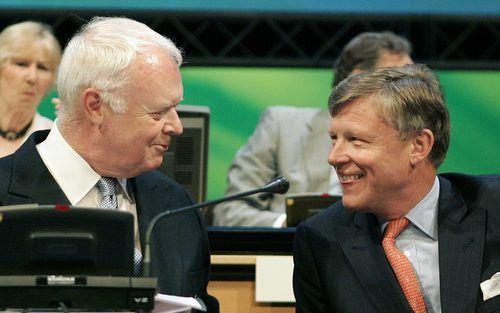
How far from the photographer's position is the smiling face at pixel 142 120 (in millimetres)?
3461

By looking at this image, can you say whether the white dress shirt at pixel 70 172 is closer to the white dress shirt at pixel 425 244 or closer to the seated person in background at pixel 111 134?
the seated person in background at pixel 111 134

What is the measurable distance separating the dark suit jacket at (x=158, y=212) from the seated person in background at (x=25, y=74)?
259 cm

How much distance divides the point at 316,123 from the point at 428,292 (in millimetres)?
2918

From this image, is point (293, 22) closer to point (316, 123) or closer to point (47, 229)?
point (316, 123)

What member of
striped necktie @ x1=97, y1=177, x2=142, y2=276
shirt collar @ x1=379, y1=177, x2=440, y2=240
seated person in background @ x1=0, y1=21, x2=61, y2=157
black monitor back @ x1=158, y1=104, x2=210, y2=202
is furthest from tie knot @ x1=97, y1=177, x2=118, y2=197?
seated person in background @ x1=0, y1=21, x2=61, y2=157

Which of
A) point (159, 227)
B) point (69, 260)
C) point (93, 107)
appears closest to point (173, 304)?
point (69, 260)

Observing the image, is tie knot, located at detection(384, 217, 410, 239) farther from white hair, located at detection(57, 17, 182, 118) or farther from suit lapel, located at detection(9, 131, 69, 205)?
suit lapel, located at detection(9, 131, 69, 205)

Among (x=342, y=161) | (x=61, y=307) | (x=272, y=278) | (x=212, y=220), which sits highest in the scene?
(x=342, y=161)

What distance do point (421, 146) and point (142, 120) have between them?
2.92 ft

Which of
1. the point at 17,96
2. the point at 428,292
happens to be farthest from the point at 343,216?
the point at 17,96

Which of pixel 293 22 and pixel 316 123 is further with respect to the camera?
pixel 293 22

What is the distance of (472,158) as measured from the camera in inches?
268

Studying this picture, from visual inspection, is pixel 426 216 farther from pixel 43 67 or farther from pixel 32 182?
pixel 43 67

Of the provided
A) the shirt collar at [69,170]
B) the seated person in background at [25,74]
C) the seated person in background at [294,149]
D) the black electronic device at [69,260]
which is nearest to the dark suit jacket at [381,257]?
the shirt collar at [69,170]
